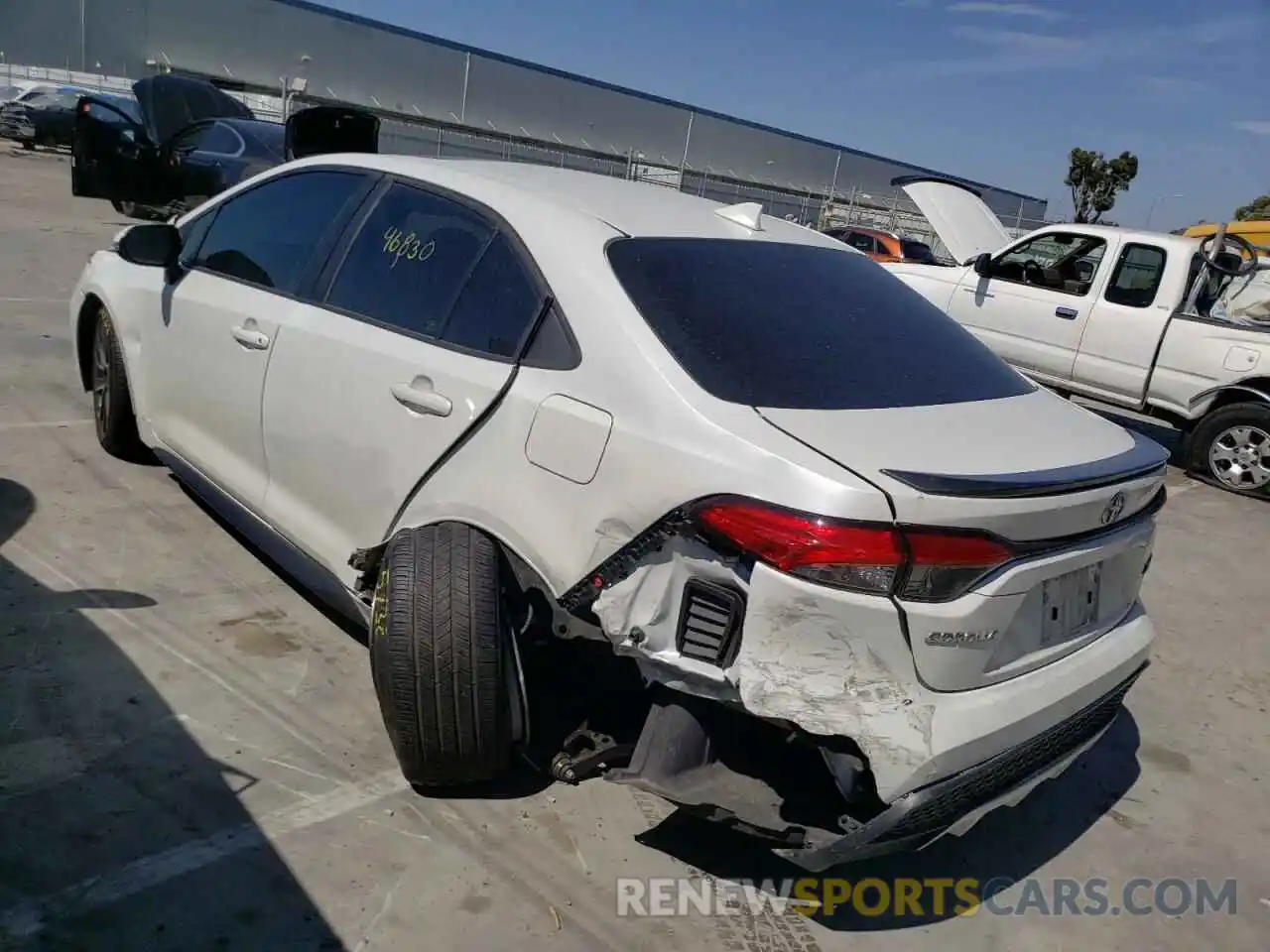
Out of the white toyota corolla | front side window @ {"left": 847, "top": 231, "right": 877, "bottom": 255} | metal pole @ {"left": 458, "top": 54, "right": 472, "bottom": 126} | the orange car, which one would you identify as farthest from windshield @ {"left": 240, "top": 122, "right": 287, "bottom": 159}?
metal pole @ {"left": 458, "top": 54, "right": 472, "bottom": 126}

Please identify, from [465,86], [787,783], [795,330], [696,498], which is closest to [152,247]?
[795,330]

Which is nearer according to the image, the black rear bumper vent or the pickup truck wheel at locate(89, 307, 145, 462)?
the black rear bumper vent

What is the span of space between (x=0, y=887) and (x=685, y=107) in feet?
149

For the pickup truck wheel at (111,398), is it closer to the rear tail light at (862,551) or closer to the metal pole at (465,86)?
the rear tail light at (862,551)

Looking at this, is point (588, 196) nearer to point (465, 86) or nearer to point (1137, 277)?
point (1137, 277)

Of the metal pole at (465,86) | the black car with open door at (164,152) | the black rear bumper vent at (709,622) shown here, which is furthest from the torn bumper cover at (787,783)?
the metal pole at (465,86)

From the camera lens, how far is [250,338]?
3.48m

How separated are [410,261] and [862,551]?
5.66 ft

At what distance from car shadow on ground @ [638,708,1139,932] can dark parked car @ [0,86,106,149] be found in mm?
23717

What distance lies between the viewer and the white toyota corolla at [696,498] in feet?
6.98

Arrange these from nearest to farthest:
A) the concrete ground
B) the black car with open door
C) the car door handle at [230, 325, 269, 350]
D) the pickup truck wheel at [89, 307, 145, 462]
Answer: the concrete ground, the car door handle at [230, 325, 269, 350], the pickup truck wheel at [89, 307, 145, 462], the black car with open door

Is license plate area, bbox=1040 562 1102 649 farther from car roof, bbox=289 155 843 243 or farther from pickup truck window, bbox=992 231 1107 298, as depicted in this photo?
pickup truck window, bbox=992 231 1107 298

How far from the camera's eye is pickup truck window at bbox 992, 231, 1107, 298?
902 cm

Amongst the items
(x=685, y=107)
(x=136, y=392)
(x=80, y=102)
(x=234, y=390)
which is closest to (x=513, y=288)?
(x=234, y=390)
